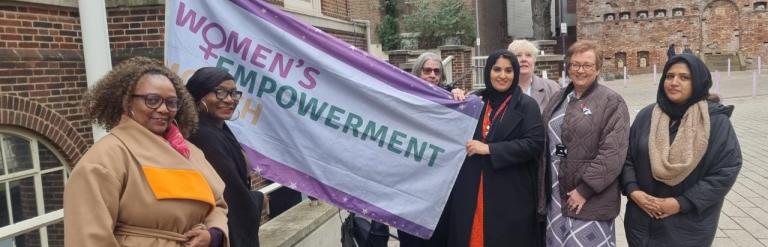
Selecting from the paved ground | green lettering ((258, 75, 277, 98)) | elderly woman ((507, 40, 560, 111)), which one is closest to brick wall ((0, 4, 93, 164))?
green lettering ((258, 75, 277, 98))

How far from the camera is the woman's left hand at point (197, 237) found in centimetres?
217

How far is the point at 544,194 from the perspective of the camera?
3480 millimetres

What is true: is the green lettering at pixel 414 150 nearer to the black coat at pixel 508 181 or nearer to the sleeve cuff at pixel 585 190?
the black coat at pixel 508 181

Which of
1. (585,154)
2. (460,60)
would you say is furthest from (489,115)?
(460,60)

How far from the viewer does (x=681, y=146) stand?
117 inches

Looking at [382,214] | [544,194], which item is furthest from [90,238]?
[544,194]

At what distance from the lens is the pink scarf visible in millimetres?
2221

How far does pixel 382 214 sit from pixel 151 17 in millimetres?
3334

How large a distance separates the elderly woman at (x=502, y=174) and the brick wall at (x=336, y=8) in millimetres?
6612

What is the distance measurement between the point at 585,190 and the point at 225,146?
1960 mm

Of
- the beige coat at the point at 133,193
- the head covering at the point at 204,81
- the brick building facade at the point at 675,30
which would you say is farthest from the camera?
the brick building facade at the point at 675,30

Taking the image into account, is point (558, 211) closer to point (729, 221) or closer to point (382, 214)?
point (382, 214)

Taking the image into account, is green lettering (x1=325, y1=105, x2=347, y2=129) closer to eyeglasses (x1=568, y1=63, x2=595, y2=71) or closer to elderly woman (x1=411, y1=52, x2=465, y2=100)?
elderly woman (x1=411, y1=52, x2=465, y2=100)

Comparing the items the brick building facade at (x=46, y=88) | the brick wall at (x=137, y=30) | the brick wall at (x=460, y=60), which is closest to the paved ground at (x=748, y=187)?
the brick wall at (x=137, y=30)
